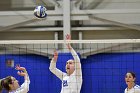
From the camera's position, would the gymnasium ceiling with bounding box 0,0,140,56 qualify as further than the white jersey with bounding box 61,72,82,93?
Yes

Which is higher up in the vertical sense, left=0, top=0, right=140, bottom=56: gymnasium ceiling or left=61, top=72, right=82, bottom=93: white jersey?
left=0, top=0, right=140, bottom=56: gymnasium ceiling

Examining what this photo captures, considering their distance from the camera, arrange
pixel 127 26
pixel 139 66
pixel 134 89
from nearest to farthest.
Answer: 1. pixel 134 89
2. pixel 139 66
3. pixel 127 26

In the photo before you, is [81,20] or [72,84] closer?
[72,84]

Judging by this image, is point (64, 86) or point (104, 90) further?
point (104, 90)

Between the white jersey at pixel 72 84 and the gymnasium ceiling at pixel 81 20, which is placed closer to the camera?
the white jersey at pixel 72 84

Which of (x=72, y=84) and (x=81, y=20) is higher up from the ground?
(x=81, y=20)

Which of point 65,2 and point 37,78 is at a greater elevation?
point 65,2

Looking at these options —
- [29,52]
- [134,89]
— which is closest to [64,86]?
[134,89]

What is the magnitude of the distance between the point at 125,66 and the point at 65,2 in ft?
5.90

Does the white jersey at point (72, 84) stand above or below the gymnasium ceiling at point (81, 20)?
below

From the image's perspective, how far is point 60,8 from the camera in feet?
23.0

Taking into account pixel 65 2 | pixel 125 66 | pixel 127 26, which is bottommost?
pixel 125 66

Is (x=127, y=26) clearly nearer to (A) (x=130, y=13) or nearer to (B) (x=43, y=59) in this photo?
(A) (x=130, y=13)

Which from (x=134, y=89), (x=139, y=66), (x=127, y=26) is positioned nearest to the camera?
(x=134, y=89)
